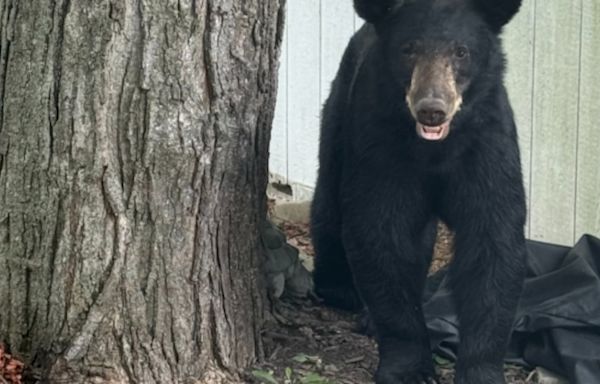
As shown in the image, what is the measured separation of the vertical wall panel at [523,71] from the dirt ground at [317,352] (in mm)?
1898

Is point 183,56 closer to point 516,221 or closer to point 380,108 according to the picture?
point 380,108

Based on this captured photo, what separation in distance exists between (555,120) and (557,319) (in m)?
1.79

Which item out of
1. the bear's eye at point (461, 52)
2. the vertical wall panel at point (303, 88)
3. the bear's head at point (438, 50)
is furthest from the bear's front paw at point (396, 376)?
the vertical wall panel at point (303, 88)

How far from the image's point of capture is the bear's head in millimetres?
4238

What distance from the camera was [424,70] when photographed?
4285mm

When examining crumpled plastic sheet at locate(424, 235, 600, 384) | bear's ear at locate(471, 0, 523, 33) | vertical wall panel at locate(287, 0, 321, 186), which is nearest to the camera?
bear's ear at locate(471, 0, 523, 33)

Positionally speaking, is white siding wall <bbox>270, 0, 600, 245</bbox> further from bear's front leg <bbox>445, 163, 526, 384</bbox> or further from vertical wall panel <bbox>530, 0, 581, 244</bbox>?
bear's front leg <bbox>445, 163, 526, 384</bbox>

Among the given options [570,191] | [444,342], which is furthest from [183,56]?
[570,191]

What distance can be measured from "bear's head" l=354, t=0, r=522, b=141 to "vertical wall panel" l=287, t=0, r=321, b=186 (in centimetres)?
330

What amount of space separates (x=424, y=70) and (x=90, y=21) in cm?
113

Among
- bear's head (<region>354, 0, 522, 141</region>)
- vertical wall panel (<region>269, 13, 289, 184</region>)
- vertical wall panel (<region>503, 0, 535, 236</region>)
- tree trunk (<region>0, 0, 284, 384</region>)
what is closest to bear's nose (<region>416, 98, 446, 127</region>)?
bear's head (<region>354, 0, 522, 141</region>)

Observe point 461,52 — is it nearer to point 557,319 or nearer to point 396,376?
point 396,376

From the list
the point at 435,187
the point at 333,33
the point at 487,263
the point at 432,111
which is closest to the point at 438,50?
the point at 432,111

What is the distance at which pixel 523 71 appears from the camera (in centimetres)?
670
